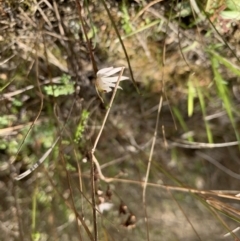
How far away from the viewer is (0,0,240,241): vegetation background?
3.13 feet

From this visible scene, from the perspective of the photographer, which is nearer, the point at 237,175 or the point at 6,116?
the point at 6,116

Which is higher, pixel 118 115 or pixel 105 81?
pixel 105 81

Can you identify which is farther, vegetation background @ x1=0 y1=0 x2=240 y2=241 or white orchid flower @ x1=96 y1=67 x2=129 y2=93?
vegetation background @ x1=0 y1=0 x2=240 y2=241

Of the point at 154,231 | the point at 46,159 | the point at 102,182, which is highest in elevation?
the point at 46,159

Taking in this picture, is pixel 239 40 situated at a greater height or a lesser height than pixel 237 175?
greater

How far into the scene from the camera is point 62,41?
100 cm

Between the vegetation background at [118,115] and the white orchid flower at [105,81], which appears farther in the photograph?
the vegetation background at [118,115]

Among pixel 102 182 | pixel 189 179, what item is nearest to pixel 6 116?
pixel 102 182

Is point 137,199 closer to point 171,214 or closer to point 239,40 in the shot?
point 171,214

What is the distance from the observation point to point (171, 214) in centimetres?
121

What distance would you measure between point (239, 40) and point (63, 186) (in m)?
0.56

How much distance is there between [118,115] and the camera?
1123 mm

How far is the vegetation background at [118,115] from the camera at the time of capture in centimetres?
95

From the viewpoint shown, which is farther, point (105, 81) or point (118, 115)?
point (118, 115)
